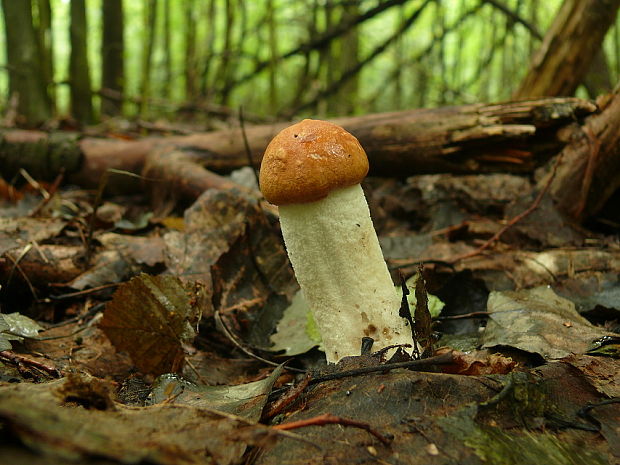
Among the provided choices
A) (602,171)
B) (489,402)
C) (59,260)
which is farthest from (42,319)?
(602,171)

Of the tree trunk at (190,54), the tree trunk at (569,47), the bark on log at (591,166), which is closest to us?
the bark on log at (591,166)

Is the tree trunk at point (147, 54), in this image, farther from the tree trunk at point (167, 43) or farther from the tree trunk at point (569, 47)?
the tree trunk at point (569, 47)

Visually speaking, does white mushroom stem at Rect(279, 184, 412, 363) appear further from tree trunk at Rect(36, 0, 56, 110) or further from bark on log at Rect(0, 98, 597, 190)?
tree trunk at Rect(36, 0, 56, 110)

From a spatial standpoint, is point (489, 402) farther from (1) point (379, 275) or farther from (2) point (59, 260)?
(2) point (59, 260)

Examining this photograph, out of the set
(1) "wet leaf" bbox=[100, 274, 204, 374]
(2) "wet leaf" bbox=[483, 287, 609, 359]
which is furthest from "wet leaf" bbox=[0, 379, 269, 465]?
(2) "wet leaf" bbox=[483, 287, 609, 359]

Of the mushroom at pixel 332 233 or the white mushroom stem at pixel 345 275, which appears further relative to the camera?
the white mushroom stem at pixel 345 275

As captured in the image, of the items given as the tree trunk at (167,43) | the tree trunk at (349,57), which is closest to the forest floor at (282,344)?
the tree trunk at (167,43)

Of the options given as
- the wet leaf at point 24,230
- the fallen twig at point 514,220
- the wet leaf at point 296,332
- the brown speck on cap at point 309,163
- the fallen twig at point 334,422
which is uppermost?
the brown speck on cap at point 309,163

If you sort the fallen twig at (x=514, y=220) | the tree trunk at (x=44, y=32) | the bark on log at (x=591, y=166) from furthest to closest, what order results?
the tree trunk at (x=44, y=32) < the bark on log at (x=591, y=166) < the fallen twig at (x=514, y=220)
